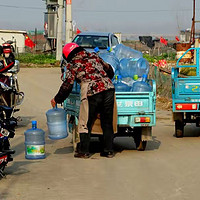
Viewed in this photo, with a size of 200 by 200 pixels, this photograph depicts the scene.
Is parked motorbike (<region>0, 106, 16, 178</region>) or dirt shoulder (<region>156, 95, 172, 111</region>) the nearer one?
parked motorbike (<region>0, 106, 16, 178</region>)

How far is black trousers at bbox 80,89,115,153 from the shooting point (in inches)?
413

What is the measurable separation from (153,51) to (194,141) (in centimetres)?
4686

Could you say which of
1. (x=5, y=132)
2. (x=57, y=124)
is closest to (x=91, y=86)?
(x=57, y=124)

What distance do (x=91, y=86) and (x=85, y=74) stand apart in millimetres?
236

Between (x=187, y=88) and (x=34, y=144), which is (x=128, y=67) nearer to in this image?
(x=187, y=88)

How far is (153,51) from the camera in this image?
59531mm

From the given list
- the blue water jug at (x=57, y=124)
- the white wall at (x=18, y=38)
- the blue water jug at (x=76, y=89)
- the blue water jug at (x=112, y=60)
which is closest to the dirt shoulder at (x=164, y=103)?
the blue water jug at (x=112, y=60)

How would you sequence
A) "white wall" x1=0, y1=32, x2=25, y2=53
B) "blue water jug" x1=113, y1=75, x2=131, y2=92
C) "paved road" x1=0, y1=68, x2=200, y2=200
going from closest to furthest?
"paved road" x1=0, y1=68, x2=200, y2=200 → "blue water jug" x1=113, y1=75, x2=131, y2=92 → "white wall" x1=0, y1=32, x2=25, y2=53

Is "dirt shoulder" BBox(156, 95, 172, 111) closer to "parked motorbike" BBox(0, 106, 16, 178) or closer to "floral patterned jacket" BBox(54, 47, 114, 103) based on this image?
"floral patterned jacket" BBox(54, 47, 114, 103)

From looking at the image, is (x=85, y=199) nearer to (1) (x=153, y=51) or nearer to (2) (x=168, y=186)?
(2) (x=168, y=186)

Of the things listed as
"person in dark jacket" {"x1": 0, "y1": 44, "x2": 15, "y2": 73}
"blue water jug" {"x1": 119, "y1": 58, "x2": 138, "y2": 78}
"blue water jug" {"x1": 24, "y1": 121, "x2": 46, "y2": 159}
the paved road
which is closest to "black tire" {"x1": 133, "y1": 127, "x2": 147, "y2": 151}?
the paved road

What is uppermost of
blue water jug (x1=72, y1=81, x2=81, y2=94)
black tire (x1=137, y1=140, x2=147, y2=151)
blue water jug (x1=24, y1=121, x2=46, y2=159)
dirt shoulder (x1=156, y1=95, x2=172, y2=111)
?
blue water jug (x1=72, y1=81, x2=81, y2=94)

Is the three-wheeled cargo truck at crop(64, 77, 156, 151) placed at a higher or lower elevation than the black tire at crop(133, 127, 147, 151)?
higher

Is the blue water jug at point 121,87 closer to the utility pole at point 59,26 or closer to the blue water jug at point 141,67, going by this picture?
the blue water jug at point 141,67
